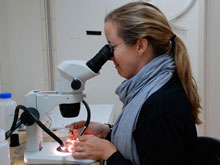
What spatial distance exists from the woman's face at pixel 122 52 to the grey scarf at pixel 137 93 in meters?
0.05

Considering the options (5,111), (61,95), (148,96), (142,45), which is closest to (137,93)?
(148,96)

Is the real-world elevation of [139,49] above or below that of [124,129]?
above

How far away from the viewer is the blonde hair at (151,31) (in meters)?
0.82

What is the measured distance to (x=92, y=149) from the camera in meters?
0.78

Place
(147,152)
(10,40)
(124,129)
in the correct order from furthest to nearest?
(10,40) < (124,129) < (147,152)

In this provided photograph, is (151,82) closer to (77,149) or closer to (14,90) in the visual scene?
(77,149)

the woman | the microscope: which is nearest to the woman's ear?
the woman

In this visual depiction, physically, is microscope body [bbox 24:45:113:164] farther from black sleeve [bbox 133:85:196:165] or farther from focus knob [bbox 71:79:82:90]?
black sleeve [bbox 133:85:196:165]

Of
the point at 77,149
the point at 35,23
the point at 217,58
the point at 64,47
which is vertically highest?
the point at 35,23

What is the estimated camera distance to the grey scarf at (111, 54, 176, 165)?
0.78m

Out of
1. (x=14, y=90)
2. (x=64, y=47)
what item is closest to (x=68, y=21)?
(x=64, y=47)

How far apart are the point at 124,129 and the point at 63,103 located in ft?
0.84

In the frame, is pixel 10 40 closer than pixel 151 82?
No

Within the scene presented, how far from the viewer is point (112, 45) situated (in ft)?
2.84
